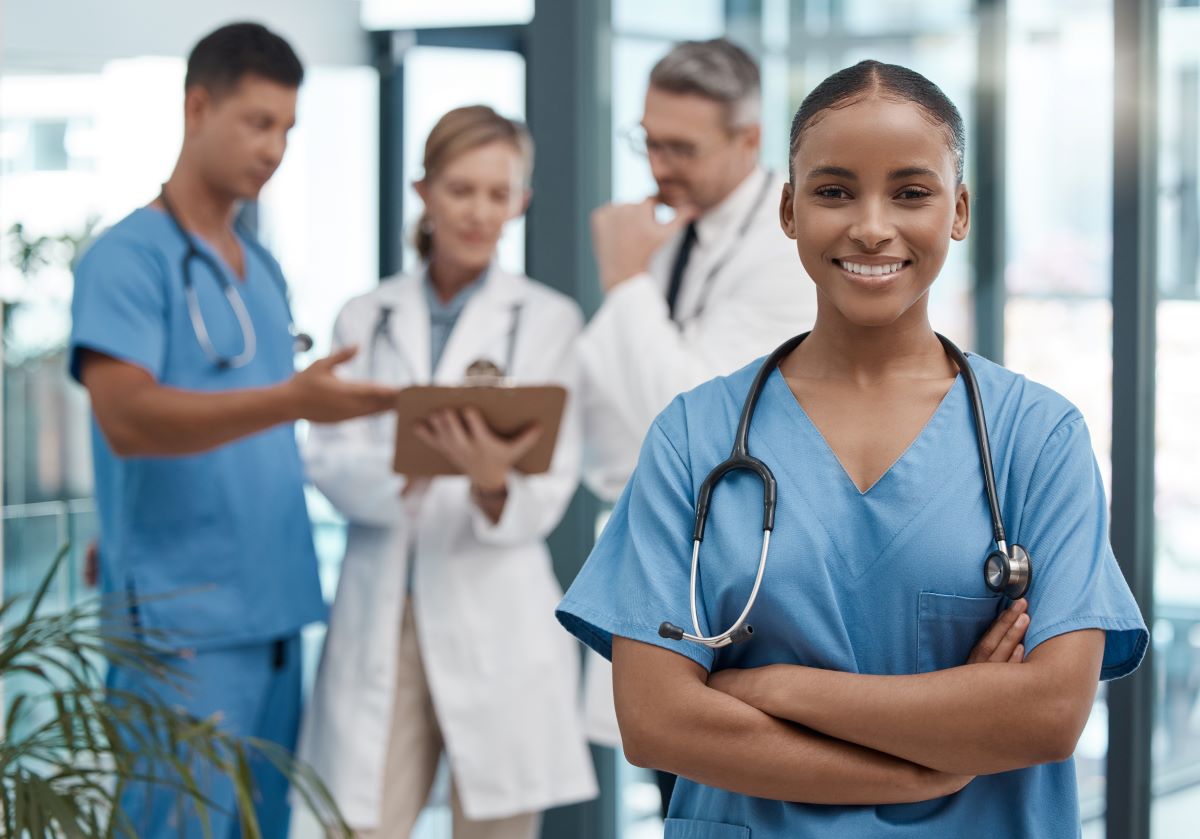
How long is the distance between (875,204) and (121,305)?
4.71 ft

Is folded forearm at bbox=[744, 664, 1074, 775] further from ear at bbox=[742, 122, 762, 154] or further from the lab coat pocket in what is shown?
ear at bbox=[742, 122, 762, 154]

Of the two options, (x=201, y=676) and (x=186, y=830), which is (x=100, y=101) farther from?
(x=186, y=830)

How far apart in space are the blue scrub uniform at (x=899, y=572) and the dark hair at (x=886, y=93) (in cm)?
22

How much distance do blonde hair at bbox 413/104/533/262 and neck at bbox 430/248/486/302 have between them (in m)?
0.17

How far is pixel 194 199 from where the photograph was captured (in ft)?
7.50

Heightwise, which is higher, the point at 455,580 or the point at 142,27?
the point at 142,27

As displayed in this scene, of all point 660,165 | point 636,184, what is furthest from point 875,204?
point 636,184

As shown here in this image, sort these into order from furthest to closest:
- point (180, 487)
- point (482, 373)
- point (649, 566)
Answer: point (482, 373)
point (180, 487)
point (649, 566)

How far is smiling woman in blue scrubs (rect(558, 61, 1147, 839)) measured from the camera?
41.2 inches

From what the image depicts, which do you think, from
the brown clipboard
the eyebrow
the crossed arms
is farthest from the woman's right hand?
the brown clipboard

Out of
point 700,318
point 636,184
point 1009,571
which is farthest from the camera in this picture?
point 636,184

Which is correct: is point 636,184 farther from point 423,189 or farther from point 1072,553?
point 1072,553

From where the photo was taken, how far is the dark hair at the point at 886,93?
108cm

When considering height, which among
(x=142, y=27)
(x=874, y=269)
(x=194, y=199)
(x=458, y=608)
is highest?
(x=142, y=27)
